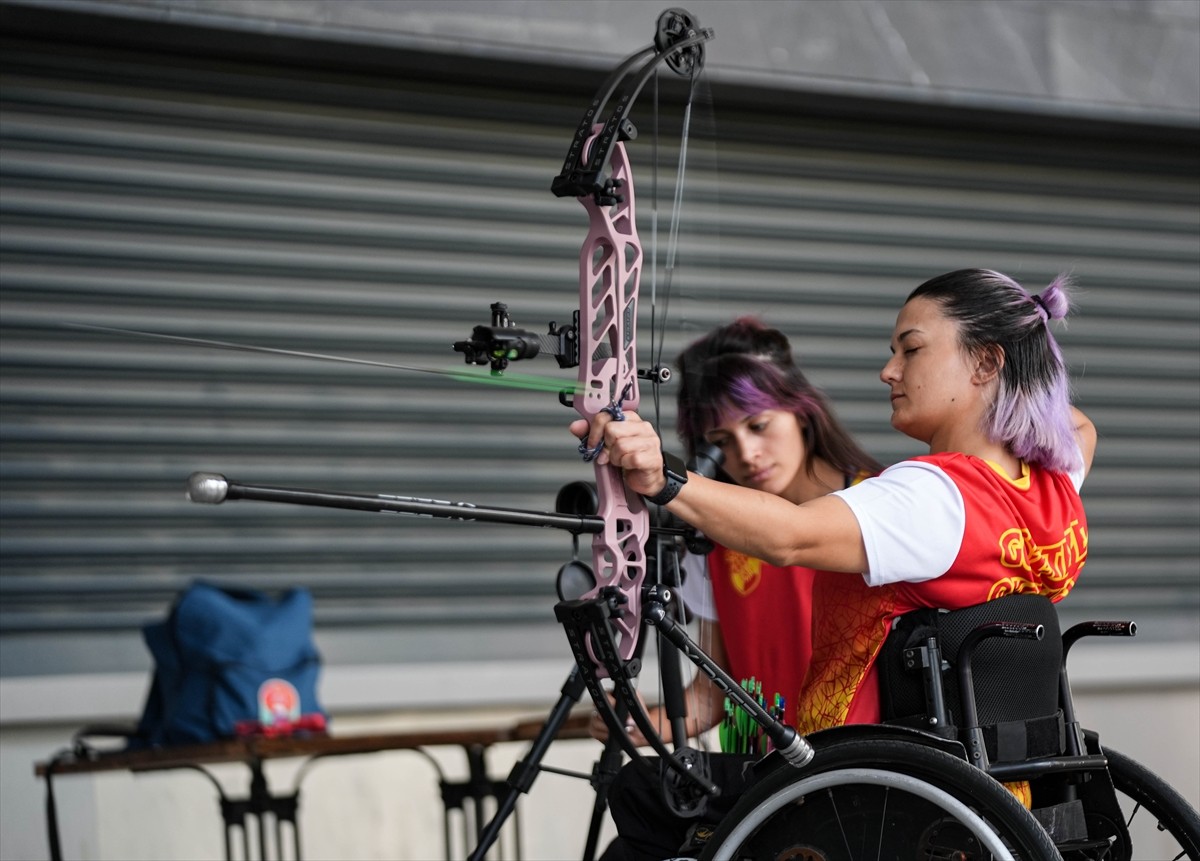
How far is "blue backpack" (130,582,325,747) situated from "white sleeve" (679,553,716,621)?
4.08 ft

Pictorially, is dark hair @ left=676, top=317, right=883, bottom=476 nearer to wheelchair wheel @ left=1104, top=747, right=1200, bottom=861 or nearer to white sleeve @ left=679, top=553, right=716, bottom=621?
white sleeve @ left=679, top=553, right=716, bottom=621

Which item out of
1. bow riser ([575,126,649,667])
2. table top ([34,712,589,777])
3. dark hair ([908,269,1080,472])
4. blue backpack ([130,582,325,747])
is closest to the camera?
bow riser ([575,126,649,667])

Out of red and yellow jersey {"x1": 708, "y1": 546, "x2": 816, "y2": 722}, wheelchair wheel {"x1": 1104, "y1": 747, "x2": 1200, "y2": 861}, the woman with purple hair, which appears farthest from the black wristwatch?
wheelchair wheel {"x1": 1104, "y1": 747, "x2": 1200, "y2": 861}

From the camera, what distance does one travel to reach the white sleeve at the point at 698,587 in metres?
2.60

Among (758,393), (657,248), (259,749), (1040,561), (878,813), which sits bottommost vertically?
(259,749)

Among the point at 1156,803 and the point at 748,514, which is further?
the point at 1156,803

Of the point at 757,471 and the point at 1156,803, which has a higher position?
the point at 757,471

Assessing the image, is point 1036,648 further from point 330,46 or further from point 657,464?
point 330,46

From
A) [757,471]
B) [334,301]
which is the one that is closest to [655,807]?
[757,471]

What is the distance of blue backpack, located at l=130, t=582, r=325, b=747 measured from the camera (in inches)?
129

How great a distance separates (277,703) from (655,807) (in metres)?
1.53

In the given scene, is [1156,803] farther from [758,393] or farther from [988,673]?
[758,393]

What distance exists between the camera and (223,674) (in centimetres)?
329

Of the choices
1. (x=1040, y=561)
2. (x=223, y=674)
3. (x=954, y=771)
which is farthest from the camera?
(x=223, y=674)
